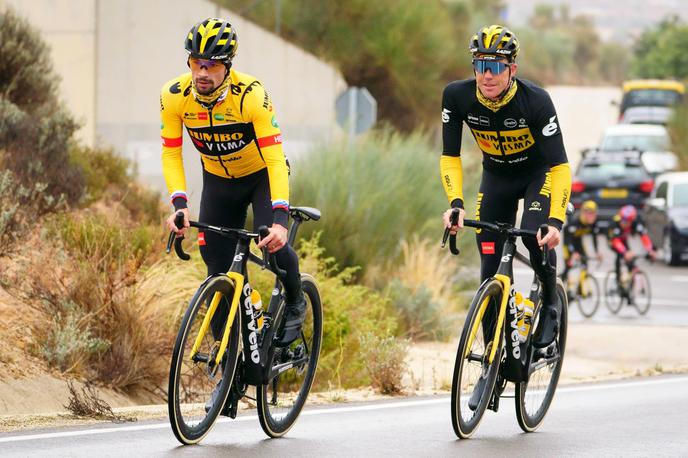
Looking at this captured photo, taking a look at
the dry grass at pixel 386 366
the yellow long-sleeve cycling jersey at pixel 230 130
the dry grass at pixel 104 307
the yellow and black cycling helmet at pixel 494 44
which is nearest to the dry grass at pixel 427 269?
the dry grass at pixel 104 307

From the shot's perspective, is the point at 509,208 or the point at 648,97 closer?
the point at 509,208

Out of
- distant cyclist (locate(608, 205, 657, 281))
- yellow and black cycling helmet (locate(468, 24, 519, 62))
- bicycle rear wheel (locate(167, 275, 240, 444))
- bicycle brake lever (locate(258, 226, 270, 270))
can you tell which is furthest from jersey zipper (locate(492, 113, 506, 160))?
distant cyclist (locate(608, 205, 657, 281))

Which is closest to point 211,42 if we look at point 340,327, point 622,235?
point 340,327

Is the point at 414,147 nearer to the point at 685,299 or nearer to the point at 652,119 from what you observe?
the point at 685,299

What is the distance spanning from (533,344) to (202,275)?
169 inches

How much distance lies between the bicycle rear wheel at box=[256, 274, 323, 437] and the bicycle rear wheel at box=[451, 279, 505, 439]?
0.91 metres

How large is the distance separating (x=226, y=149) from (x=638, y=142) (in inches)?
1388

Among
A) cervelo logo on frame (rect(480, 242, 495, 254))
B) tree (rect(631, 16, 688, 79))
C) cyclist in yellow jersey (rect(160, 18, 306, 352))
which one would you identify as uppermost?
tree (rect(631, 16, 688, 79))

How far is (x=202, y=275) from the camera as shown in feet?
41.7

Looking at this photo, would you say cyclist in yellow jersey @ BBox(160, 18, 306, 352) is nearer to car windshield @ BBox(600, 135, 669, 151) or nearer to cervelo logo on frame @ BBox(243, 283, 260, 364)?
cervelo logo on frame @ BBox(243, 283, 260, 364)

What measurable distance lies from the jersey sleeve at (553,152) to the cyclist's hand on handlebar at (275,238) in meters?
1.63

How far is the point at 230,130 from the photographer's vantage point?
805 cm

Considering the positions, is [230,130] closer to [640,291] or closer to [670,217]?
[640,291]

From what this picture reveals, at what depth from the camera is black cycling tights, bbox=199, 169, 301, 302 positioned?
27.1 ft
